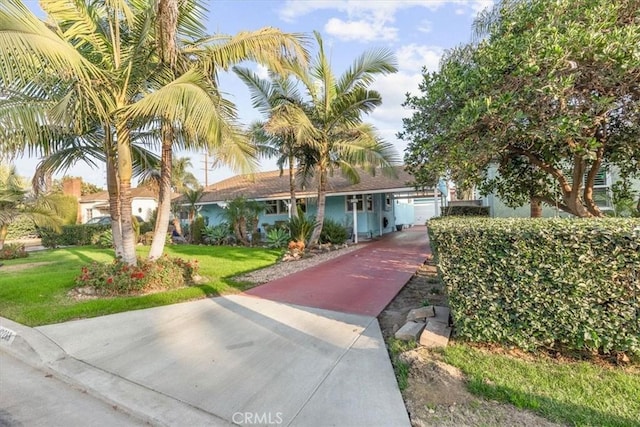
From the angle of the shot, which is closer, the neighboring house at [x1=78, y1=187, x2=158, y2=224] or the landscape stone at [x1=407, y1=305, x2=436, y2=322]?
the landscape stone at [x1=407, y1=305, x2=436, y2=322]

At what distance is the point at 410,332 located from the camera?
4539mm

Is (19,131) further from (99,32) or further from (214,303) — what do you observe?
(214,303)

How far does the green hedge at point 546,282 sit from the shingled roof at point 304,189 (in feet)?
31.9

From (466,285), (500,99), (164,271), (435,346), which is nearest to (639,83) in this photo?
(500,99)

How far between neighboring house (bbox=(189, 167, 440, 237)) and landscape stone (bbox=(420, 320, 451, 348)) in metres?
→ 11.0

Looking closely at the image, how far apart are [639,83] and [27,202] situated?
17815 millimetres

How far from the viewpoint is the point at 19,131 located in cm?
597

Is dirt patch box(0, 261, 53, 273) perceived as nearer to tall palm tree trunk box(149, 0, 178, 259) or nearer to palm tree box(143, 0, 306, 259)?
tall palm tree trunk box(149, 0, 178, 259)

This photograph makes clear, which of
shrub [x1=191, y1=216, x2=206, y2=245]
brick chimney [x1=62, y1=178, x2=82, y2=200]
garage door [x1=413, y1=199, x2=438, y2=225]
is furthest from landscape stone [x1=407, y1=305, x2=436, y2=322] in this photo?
brick chimney [x1=62, y1=178, x2=82, y2=200]

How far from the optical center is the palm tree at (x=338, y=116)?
463 inches

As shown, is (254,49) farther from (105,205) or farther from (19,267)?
(105,205)

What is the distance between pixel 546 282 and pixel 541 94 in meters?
2.36

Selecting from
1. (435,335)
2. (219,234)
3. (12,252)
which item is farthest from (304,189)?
(435,335)

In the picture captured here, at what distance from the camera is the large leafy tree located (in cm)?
403
